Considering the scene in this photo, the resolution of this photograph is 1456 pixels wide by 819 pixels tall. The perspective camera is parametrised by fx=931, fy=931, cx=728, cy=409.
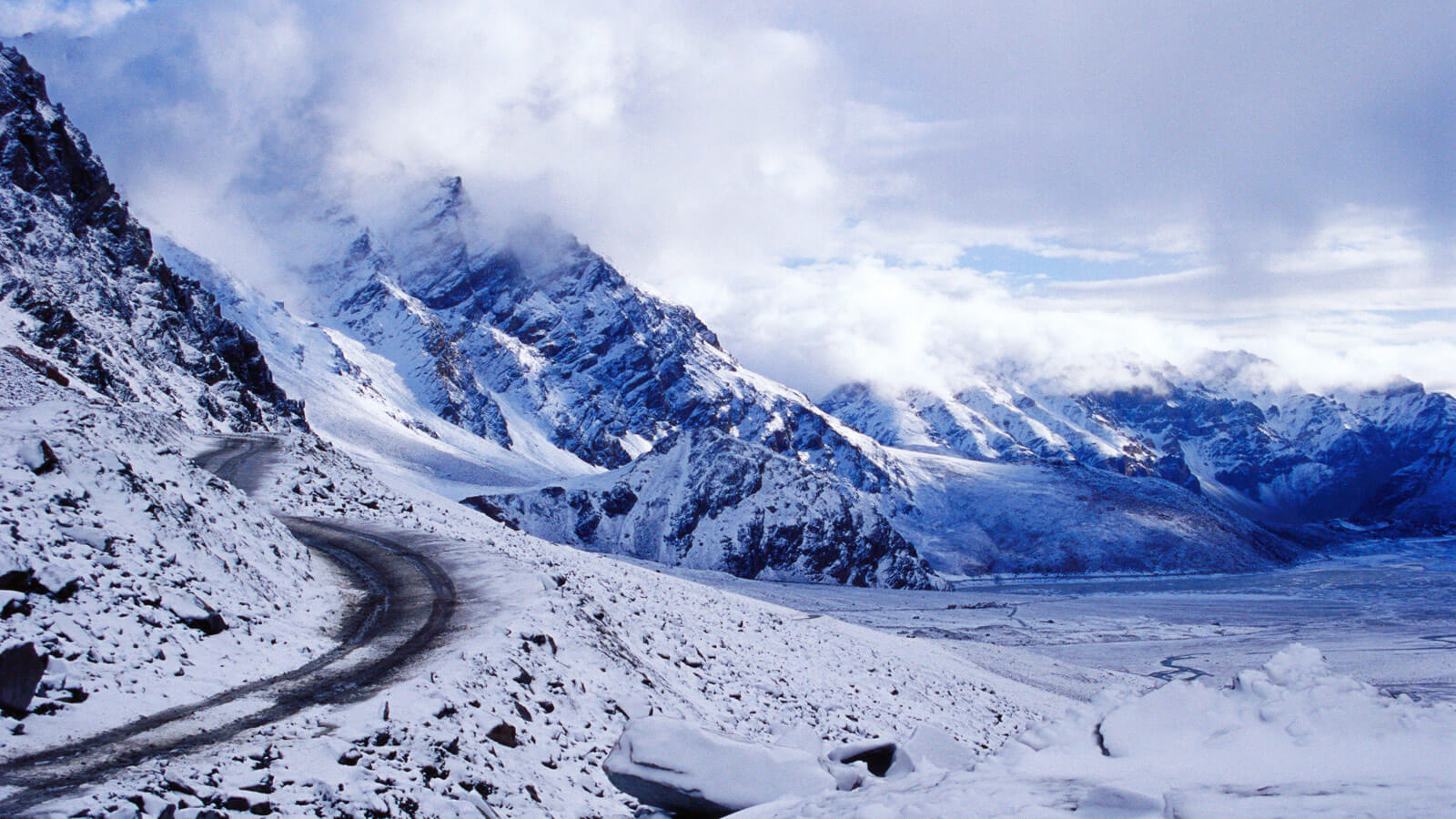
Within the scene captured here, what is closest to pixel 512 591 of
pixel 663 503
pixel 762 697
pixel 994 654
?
pixel 762 697

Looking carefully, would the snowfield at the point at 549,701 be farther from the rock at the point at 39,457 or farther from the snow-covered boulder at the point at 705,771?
the rock at the point at 39,457

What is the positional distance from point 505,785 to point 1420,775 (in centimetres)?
1120

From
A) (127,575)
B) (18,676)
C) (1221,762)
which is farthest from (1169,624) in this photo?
(18,676)

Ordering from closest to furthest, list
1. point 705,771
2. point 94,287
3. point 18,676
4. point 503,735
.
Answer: point 705,771
point 18,676
point 503,735
point 94,287

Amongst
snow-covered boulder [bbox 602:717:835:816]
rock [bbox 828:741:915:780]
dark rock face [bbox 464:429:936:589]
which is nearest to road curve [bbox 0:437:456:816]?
snow-covered boulder [bbox 602:717:835:816]

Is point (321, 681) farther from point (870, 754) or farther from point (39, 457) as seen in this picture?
point (870, 754)

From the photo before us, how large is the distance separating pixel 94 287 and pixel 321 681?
92.0 meters

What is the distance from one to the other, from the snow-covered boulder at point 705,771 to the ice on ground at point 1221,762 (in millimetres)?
684

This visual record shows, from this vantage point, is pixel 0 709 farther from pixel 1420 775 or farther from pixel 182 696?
pixel 1420 775

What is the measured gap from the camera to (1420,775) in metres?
7.92

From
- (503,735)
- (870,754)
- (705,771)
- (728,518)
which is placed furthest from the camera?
(728,518)

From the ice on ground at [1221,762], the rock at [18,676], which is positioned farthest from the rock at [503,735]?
the rock at [18,676]

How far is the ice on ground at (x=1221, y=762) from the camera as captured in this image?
7820 millimetres

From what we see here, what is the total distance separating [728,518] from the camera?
126 meters
